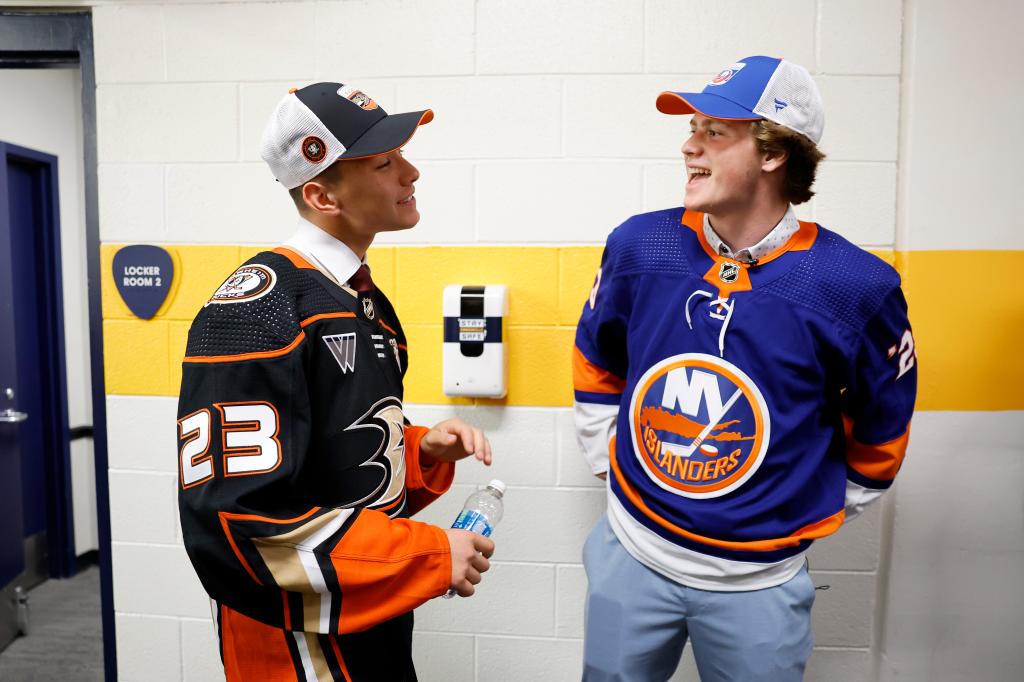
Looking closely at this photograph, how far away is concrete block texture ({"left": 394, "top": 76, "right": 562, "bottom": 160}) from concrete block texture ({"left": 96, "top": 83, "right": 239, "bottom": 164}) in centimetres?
48

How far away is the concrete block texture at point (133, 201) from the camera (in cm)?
184

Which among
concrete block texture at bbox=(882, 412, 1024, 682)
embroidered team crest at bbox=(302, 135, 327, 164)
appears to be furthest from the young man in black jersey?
concrete block texture at bbox=(882, 412, 1024, 682)

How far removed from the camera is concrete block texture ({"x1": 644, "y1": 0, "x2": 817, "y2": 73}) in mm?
1675

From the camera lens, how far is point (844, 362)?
3.93ft

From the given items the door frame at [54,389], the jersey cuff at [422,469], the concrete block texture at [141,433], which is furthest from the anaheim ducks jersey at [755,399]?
the door frame at [54,389]

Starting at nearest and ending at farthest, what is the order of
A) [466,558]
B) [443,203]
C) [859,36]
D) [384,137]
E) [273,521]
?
[273,521] → [466,558] → [384,137] → [859,36] → [443,203]

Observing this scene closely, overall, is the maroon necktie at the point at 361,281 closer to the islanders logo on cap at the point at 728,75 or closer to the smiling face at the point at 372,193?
the smiling face at the point at 372,193

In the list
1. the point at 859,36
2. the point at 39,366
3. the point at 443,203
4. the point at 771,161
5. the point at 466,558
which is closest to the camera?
the point at 466,558

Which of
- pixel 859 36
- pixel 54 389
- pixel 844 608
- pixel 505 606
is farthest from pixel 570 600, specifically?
pixel 54 389

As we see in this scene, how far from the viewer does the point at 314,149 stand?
43.1 inches

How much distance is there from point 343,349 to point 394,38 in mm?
1068

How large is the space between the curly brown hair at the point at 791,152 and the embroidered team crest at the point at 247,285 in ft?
2.88

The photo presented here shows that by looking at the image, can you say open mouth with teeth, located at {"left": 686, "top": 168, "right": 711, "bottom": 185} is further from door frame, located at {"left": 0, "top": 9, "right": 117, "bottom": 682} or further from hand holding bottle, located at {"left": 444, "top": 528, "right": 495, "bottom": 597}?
door frame, located at {"left": 0, "top": 9, "right": 117, "bottom": 682}

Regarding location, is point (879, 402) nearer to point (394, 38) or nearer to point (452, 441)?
point (452, 441)
